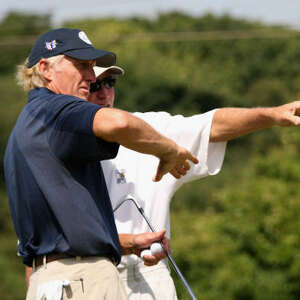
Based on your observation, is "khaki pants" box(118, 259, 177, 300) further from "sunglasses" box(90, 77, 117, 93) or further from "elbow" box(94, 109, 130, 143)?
"elbow" box(94, 109, 130, 143)

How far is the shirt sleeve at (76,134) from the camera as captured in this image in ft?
10.1

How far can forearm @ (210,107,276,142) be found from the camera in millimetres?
4030

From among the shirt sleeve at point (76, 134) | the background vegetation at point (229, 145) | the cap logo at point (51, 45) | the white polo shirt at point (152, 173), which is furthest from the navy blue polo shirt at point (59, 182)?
the background vegetation at point (229, 145)

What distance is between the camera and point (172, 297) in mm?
4184

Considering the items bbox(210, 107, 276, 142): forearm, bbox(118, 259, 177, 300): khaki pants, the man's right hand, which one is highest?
the man's right hand

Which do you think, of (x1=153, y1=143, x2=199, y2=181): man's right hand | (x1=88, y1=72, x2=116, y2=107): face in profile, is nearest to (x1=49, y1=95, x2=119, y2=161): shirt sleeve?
(x1=153, y1=143, x2=199, y2=181): man's right hand

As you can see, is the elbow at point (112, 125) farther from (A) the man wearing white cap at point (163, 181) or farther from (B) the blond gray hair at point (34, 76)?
(A) the man wearing white cap at point (163, 181)

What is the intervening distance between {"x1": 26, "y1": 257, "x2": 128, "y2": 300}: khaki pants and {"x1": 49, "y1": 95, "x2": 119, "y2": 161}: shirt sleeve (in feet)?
1.59

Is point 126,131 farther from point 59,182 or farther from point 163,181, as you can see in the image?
point 163,181

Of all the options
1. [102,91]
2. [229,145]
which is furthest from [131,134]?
[229,145]

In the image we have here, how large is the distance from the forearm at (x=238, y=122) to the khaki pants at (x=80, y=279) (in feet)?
4.00

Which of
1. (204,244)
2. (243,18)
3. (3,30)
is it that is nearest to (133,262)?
(204,244)

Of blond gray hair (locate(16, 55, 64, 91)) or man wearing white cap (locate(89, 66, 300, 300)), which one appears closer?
blond gray hair (locate(16, 55, 64, 91))

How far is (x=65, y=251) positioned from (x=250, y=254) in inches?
414
